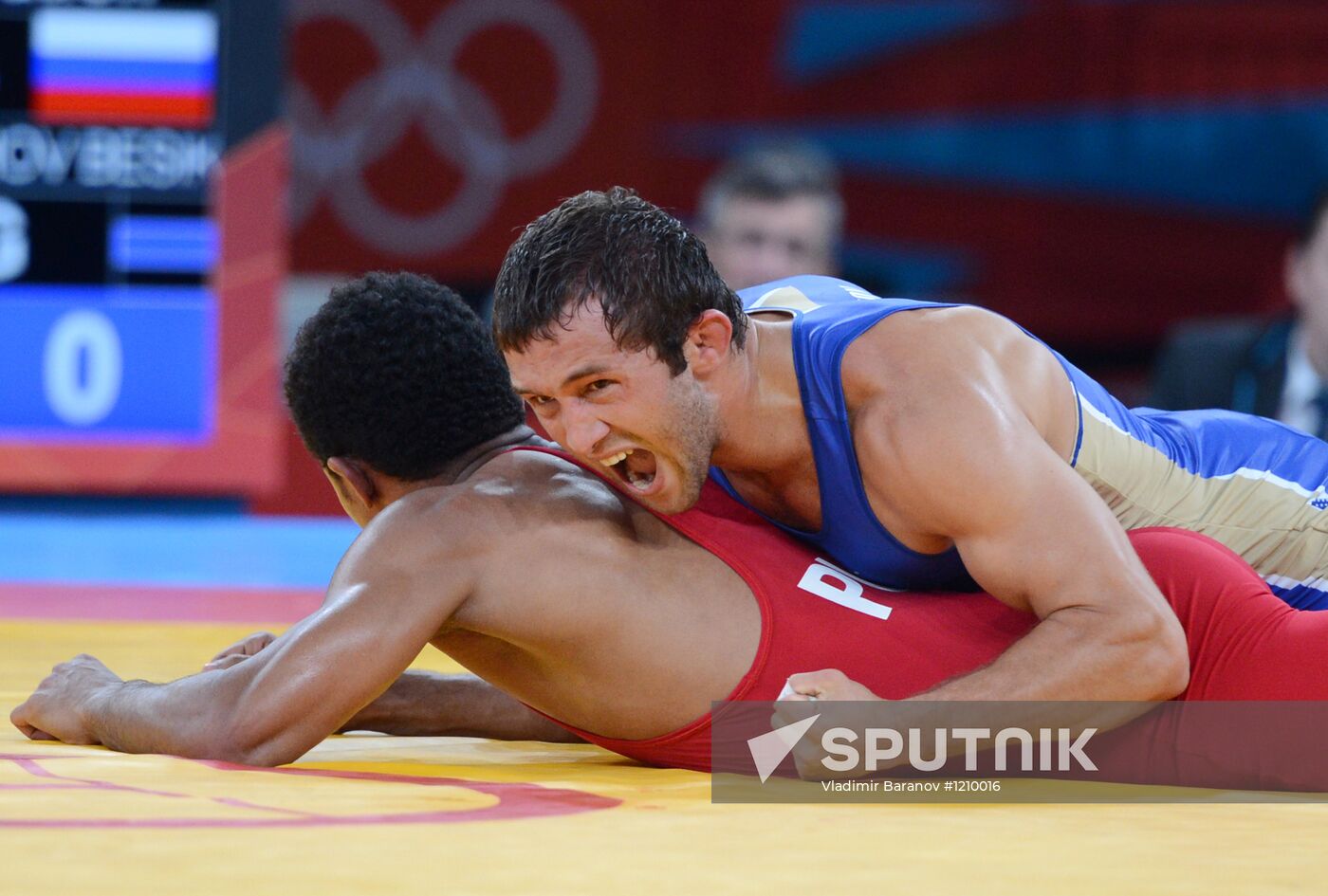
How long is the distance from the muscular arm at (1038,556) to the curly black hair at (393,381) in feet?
2.13

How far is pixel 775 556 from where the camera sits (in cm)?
259

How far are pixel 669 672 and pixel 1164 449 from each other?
37.7 inches

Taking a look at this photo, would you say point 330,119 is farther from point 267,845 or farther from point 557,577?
point 267,845

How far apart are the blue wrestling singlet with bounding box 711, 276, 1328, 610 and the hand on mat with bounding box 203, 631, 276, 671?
78cm

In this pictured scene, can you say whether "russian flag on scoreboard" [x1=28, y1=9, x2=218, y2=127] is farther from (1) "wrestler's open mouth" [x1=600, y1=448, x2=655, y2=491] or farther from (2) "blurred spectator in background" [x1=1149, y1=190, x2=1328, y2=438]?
(1) "wrestler's open mouth" [x1=600, y1=448, x2=655, y2=491]

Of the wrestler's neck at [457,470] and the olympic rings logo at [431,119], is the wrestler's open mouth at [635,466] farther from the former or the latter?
the olympic rings logo at [431,119]

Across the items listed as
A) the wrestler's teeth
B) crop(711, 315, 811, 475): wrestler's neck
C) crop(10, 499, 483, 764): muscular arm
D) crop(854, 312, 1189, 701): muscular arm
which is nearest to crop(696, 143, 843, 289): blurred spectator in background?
crop(711, 315, 811, 475): wrestler's neck

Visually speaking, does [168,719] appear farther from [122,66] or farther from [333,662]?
[122,66]

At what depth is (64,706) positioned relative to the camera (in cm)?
260

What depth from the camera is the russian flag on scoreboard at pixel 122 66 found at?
6434mm

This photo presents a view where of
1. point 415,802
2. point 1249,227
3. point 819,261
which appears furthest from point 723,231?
point 1249,227

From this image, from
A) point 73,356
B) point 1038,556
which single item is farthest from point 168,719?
point 73,356

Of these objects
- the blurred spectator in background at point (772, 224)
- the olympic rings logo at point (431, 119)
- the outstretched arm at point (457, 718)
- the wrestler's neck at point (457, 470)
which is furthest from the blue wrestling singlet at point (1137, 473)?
the olympic rings logo at point (431, 119)

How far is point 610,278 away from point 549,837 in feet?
2.83
